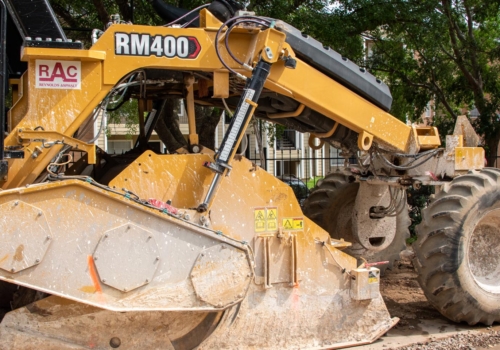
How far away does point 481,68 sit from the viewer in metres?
14.6

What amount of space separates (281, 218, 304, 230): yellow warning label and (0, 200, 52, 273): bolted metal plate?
1.95 m

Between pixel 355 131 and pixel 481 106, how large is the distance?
987 centimetres

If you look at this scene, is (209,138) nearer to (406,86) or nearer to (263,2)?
(263,2)

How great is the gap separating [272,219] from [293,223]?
19 cm

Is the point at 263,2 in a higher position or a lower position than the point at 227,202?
higher

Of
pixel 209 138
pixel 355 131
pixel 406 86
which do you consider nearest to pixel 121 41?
pixel 355 131

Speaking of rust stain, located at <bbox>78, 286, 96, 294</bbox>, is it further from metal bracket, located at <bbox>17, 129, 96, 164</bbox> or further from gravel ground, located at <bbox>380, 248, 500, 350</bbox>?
gravel ground, located at <bbox>380, 248, 500, 350</bbox>

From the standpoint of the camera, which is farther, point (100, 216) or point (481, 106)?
point (481, 106)

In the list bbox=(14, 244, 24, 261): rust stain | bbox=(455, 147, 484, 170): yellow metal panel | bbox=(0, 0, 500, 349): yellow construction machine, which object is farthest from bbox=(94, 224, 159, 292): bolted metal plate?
bbox=(455, 147, 484, 170): yellow metal panel

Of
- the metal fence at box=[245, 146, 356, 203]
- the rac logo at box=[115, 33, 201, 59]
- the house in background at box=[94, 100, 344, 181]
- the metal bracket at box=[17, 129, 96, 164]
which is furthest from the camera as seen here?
the metal fence at box=[245, 146, 356, 203]

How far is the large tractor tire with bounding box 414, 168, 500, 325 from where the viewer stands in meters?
5.25

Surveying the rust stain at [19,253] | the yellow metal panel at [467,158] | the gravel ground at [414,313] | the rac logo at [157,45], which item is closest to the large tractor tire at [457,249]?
the yellow metal panel at [467,158]

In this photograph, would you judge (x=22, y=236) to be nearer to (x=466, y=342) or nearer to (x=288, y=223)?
(x=288, y=223)

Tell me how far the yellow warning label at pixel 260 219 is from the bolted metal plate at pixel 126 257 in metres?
1.08
